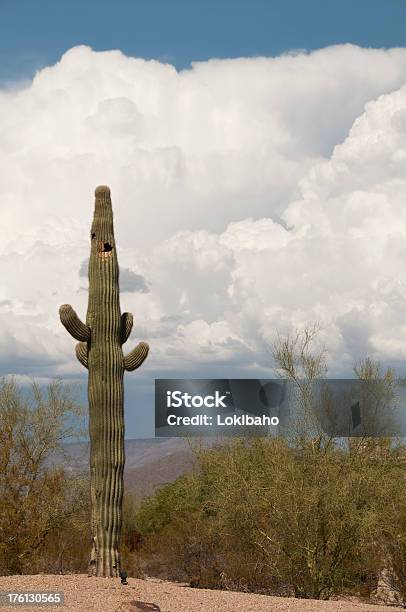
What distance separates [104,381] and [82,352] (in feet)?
2.93

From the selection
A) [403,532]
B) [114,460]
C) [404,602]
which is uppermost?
[114,460]

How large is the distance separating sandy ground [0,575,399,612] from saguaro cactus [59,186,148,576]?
2.71ft

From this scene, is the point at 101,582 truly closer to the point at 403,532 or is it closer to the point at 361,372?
the point at 403,532

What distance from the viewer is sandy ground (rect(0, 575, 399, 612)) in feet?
42.5

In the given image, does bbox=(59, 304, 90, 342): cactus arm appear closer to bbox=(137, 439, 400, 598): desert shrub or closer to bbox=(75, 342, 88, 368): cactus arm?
bbox=(75, 342, 88, 368): cactus arm

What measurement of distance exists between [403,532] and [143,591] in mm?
5616

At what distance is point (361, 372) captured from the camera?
29750 millimetres

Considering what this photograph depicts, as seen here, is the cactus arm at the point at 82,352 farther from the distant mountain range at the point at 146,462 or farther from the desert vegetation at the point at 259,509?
the distant mountain range at the point at 146,462

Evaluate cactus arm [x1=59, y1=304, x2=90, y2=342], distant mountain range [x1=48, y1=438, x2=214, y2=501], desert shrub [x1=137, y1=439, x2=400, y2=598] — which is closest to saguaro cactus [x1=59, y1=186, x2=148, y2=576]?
cactus arm [x1=59, y1=304, x2=90, y2=342]

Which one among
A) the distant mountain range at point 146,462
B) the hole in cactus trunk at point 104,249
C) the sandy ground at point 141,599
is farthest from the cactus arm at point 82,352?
the distant mountain range at point 146,462

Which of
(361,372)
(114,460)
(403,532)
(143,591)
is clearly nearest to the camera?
(143,591)

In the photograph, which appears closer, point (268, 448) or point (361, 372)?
point (268, 448)

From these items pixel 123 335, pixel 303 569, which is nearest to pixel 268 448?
pixel 303 569

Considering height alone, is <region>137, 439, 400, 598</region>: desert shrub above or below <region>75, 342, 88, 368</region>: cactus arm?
below
